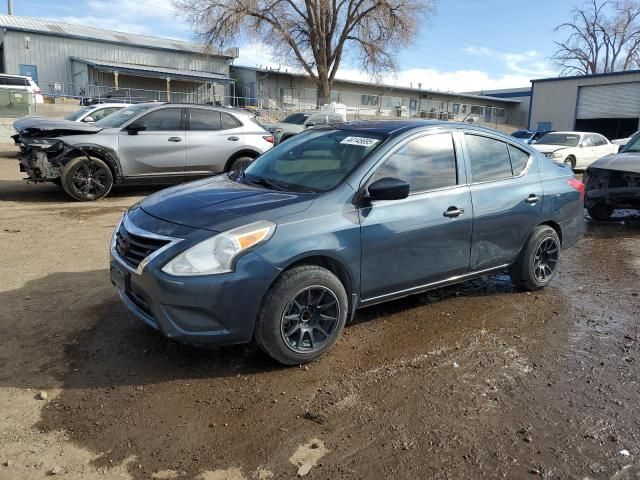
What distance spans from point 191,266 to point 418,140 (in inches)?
83.8

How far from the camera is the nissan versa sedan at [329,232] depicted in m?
3.22

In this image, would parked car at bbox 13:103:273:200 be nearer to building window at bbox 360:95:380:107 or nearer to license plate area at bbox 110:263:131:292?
license plate area at bbox 110:263:131:292

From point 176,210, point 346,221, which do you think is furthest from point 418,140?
point 176,210

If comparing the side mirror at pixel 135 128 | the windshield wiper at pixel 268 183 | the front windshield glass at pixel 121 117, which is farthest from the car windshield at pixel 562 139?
the windshield wiper at pixel 268 183

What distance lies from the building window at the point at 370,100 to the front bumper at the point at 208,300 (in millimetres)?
48237

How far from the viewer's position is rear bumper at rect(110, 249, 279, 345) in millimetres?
3154

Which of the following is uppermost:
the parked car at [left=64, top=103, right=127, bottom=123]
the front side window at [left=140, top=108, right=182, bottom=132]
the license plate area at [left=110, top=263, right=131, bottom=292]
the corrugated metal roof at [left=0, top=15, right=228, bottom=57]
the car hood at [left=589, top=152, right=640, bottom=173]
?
the corrugated metal roof at [left=0, top=15, right=228, bottom=57]

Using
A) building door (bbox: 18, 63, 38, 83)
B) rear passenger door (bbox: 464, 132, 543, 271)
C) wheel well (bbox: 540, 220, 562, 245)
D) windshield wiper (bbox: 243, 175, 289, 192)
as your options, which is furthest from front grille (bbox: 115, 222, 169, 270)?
building door (bbox: 18, 63, 38, 83)

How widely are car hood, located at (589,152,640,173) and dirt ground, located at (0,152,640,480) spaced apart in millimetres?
4009

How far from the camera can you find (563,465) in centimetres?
267

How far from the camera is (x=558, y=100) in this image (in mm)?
37531

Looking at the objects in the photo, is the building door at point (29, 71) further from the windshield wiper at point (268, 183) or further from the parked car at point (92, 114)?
the windshield wiper at point (268, 183)

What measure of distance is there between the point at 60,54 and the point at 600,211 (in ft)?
133

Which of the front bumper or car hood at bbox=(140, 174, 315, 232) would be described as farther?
car hood at bbox=(140, 174, 315, 232)
